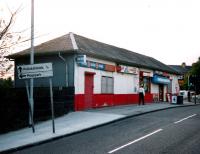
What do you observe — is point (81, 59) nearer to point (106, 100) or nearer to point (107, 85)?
point (107, 85)

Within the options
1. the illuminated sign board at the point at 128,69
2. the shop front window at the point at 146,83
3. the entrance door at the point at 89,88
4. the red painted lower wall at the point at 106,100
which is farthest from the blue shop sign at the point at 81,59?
the shop front window at the point at 146,83

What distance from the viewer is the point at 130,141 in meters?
11.8

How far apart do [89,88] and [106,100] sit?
285 cm

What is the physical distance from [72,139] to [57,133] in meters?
1.30

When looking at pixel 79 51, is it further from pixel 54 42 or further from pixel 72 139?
pixel 72 139

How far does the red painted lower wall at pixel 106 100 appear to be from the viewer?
23.0 metres

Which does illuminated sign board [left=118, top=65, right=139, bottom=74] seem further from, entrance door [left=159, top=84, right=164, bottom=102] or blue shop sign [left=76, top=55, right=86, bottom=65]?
entrance door [left=159, top=84, right=164, bottom=102]

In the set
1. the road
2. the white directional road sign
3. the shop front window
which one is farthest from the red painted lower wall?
the white directional road sign

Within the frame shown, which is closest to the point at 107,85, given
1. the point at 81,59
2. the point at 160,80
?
the point at 81,59

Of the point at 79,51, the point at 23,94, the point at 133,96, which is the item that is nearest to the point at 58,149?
the point at 23,94

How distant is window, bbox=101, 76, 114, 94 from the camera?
26422 millimetres

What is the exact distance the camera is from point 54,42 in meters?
26.6

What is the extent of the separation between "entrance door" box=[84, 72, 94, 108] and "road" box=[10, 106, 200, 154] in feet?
27.7

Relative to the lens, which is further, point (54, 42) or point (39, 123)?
point (54, 42)
